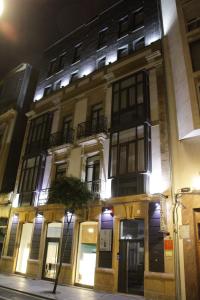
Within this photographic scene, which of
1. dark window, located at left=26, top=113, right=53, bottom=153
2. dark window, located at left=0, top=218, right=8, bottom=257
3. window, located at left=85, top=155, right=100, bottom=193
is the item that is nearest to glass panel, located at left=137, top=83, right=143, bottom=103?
window, located at left=85, top=155, right=100, bottom=193

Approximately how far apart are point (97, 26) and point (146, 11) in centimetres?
518

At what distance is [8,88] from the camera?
27109 millimetres

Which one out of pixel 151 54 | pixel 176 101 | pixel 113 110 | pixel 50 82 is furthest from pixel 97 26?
pixel 176 101

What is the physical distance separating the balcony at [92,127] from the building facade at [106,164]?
0.09m

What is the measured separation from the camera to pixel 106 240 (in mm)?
13336

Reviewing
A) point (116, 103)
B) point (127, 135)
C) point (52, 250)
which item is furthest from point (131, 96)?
point (52, 250)

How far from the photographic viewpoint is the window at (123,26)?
19938 mm

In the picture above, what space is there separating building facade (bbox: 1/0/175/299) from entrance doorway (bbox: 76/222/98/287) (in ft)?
0.17

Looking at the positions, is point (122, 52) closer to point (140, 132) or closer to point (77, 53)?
point (77, 53)

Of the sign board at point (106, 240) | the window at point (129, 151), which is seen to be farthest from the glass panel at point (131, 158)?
the sign board at point (106, 240)

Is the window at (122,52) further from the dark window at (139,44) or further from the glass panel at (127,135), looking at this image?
the glass panel at (127,135)

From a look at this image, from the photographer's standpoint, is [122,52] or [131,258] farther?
[122,52]

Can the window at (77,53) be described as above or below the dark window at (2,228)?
above

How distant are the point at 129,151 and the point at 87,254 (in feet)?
19.9
